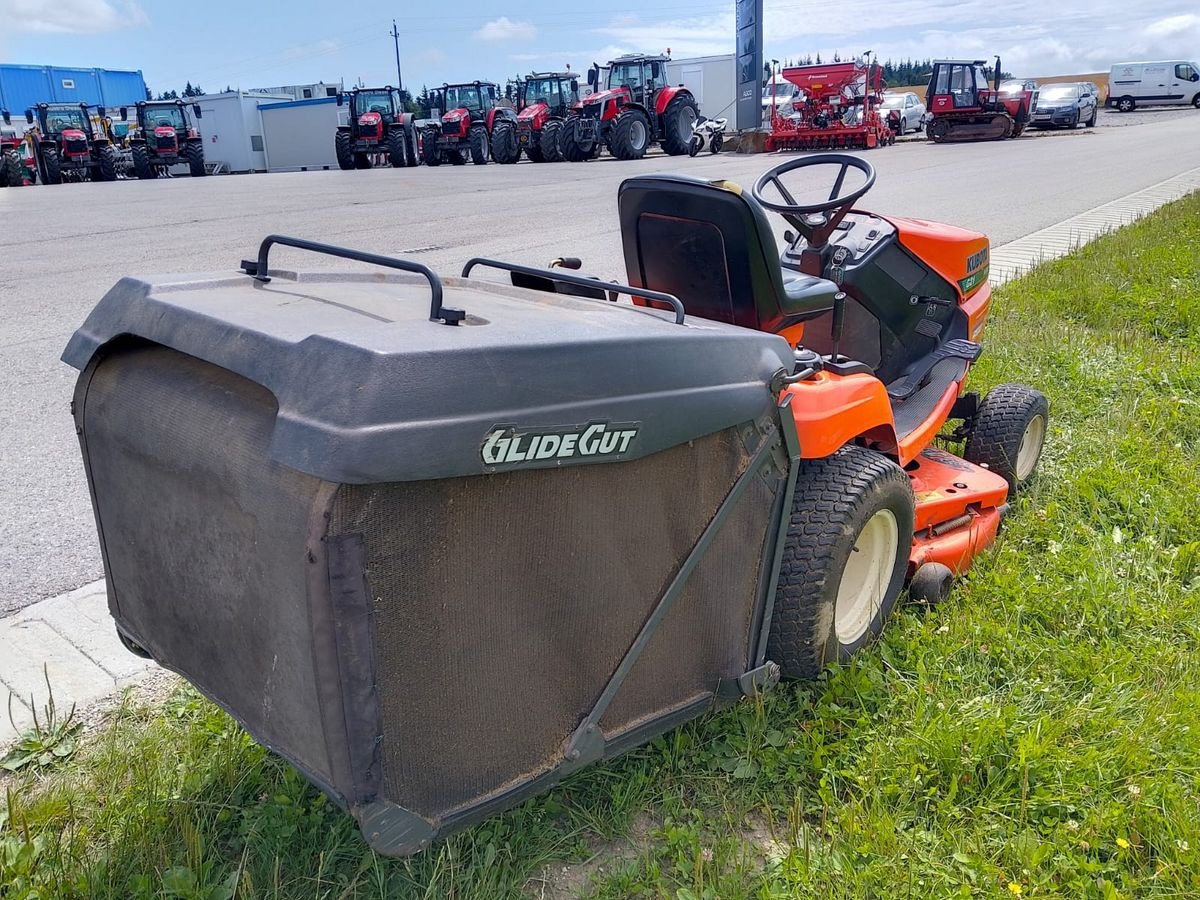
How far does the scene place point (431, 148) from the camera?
78.8 ft

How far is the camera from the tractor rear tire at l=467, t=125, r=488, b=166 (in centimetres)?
2358

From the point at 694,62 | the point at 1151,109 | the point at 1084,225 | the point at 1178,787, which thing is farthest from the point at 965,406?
the point at 1151,109

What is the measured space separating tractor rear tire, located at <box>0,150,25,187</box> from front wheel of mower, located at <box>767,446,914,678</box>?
24530 mm

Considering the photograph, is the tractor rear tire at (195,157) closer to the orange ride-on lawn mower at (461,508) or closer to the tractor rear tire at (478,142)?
the tractor rear tire at (478,142)

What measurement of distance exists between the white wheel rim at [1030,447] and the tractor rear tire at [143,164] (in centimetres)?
2701

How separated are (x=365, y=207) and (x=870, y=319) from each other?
34.5ft

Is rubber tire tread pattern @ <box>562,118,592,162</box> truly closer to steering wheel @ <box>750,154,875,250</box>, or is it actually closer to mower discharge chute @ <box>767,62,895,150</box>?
mower discharge chute @ <box>767,62,895,150</box>

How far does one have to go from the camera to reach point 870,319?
3.29 m

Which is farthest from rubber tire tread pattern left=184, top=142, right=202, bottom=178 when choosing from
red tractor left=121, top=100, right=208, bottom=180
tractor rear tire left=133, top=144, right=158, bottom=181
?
tractor rear tire left=133, top=144, right=158, bottom=181

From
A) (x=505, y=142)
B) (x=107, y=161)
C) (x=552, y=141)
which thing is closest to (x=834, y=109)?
(x=552, y=141)

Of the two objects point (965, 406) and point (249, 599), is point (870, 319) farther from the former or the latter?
point (249, 599)

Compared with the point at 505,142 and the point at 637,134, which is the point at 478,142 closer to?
the point at 505,142

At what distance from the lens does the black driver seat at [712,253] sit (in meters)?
2.25

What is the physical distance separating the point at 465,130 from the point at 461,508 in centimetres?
2353
